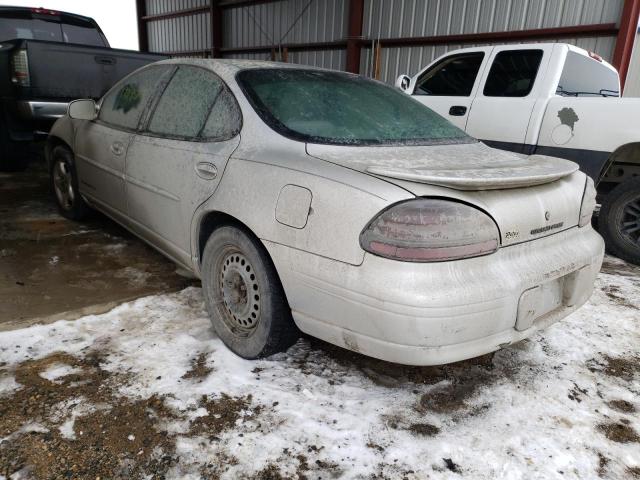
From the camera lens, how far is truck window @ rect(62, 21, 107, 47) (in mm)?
7090

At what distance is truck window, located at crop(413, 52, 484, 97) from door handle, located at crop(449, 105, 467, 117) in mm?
156

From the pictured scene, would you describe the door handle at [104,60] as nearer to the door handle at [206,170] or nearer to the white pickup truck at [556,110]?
the white pickup truck at [556,110]

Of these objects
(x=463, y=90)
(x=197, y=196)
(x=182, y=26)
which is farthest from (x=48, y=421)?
(x=182, y=26)

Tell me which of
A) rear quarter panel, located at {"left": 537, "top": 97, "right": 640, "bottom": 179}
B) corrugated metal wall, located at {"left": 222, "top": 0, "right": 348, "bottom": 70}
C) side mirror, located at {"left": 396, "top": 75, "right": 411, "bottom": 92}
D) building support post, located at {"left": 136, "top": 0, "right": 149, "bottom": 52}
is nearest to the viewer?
rear quarter panel, located at {"left": 537, "top": 97, "right": 640, "bottom": 179}

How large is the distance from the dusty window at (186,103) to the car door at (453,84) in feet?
9.78

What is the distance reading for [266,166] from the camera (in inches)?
83.0

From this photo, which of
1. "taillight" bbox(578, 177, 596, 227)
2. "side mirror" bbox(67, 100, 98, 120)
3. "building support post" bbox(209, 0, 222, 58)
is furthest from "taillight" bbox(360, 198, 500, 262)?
"building support post" bbox(209, 0, 222, 58)

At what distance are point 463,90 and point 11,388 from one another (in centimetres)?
476

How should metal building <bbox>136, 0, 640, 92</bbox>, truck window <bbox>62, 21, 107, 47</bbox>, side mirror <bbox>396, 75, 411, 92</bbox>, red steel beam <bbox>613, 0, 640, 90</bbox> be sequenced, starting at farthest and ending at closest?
metal building <bbox>136, 0, 640, 92</bbox>, red steel beam <bbox>613, 0, 640, 90</bbox>, truck window <bbox>62, 21, 107, 47</bbox>, side mirror <bbox>396, 75, 411, 92</bbox>

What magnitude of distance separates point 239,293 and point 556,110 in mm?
3519

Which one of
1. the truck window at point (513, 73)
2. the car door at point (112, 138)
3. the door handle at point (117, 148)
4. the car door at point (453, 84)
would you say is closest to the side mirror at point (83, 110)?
the car door at point (112, 138)

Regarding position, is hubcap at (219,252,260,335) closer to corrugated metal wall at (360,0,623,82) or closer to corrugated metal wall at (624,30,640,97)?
Result: corrugated metal wall at (360,0,623,82)

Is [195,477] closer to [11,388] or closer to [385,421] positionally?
[385,421]

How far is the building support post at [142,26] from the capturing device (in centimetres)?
1823
